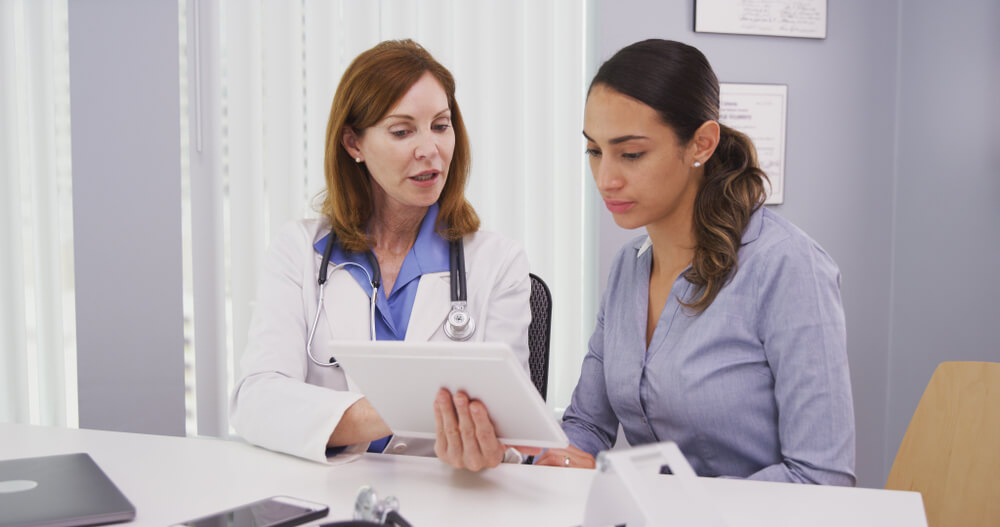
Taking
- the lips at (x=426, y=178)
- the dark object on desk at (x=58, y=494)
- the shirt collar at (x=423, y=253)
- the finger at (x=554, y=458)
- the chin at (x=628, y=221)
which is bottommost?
the finger at (x=554, y=458)

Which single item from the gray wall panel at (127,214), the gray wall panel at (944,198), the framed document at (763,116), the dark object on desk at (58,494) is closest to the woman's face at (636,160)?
the dark object on desk at (58,494)

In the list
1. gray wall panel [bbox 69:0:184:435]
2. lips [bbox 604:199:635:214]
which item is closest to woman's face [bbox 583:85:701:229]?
lips [bbox 604:199:635:214]

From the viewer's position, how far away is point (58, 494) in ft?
2.96

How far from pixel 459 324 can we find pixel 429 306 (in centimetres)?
10

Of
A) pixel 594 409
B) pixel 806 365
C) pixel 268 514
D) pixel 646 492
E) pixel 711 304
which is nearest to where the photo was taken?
pixel 646 492

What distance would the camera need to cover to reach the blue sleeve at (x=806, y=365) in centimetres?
111

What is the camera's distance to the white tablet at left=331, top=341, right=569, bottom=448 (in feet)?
2.81

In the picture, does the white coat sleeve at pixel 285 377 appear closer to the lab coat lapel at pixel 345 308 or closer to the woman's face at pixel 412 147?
the lab coat lapel at pixel 345 308

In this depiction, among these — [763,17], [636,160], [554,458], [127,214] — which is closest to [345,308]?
[554,458]

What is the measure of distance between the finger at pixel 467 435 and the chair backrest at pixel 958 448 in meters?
0.85

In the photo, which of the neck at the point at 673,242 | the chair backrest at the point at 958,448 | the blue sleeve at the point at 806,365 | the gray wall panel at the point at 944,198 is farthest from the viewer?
the gray wall panel at the point at 944,198

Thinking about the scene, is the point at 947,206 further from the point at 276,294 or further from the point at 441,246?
the point at 276,294

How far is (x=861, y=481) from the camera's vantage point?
2.66 meters

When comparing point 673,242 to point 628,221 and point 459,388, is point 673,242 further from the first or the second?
point 459,388
